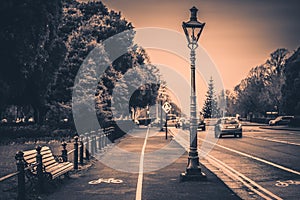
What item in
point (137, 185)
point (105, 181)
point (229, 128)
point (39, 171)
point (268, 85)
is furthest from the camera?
point (268, 85)

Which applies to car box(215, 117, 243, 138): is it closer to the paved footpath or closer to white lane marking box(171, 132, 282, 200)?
white lane marking box(171, 132, 282, 200)

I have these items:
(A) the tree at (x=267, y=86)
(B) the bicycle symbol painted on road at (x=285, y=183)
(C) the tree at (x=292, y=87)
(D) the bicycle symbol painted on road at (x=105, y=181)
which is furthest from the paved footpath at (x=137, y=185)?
(A) the tree at (x=267, y=86)

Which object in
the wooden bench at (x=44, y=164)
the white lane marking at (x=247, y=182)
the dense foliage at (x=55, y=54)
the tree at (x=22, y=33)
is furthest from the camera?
the dense foliage at (x=55, y=54)

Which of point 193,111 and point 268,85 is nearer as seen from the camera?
point 193,111

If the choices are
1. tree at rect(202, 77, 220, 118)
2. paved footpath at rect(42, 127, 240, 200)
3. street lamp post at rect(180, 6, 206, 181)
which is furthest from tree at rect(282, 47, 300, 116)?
tree at rect(202, 77, 220, 118)

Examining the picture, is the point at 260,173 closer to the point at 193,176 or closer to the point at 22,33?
the point at 193,176

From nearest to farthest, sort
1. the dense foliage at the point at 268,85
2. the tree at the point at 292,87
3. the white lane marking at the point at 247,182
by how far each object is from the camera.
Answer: the white lane marking at the point at 247,182 < the tree at the point at 292,87 < the dense foliage at the point at 268,85

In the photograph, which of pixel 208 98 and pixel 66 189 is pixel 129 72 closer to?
pixel 66 189

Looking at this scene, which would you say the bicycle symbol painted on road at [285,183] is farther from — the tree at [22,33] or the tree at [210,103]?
the tree at [210,103]

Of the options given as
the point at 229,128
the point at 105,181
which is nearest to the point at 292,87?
the point at 229,128

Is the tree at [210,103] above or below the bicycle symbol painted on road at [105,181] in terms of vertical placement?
above

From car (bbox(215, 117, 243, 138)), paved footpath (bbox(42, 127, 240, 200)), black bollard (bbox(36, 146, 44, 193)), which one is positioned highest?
car (bbox(215, 117, 243, 138))

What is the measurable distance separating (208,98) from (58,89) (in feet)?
372

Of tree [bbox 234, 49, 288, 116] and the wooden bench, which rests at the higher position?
tree [bbox 234, 49, 288, 116]
